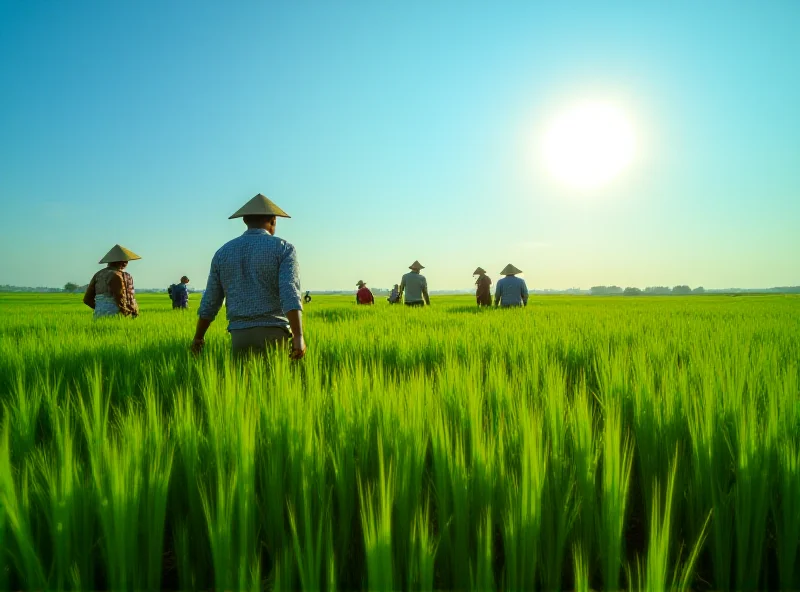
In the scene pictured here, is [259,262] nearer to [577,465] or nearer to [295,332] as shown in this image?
[295,332]

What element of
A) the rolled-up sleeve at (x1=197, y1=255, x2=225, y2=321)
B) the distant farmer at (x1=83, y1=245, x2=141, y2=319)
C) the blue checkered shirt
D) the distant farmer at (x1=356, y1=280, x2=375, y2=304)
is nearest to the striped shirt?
the distant farmer at (x1=356, y1=280, x2=375, y2=304)

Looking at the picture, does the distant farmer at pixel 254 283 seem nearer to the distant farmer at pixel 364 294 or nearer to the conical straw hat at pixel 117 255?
the conical straw hat at pixel 117 255

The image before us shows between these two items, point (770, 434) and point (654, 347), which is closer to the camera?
point (770, 434)

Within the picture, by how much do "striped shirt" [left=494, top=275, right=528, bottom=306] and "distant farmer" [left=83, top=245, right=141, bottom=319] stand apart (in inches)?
382

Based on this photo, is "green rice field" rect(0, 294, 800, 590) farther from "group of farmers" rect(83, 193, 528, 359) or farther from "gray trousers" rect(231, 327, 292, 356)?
"gray trousers" rect(231, 327, 292, 356)

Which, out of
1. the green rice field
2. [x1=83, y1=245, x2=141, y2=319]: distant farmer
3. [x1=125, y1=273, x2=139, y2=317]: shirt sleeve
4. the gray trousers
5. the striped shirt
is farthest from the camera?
the striped shirt

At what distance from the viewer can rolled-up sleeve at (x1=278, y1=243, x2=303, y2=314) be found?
142 inches

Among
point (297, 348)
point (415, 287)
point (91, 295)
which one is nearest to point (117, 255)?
point (91, 295)

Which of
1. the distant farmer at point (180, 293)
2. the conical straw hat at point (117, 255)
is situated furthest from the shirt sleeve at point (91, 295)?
the distant farmer at point (180, 293)

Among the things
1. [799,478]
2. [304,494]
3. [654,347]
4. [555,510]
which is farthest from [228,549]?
[654,347]

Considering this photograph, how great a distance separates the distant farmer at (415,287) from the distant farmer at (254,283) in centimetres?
913

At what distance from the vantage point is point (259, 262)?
12.4ft

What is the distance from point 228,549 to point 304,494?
0.69 ft

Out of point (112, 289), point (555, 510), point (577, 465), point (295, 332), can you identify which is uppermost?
point (112, 289)
